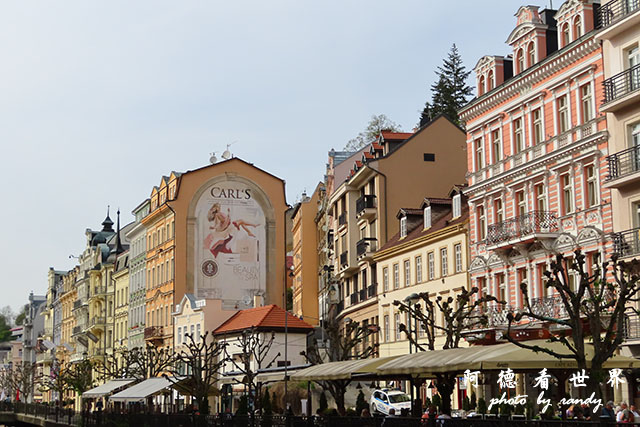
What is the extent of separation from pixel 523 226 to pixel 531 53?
749cm

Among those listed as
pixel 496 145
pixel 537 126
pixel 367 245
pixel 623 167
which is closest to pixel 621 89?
pixel 623 167

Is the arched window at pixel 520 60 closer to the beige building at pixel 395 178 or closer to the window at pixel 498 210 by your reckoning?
the window at pixel 498 210

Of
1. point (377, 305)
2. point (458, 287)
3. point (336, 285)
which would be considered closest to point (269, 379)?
point (458, 287)

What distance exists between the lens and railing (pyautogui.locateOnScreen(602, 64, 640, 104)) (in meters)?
38.5

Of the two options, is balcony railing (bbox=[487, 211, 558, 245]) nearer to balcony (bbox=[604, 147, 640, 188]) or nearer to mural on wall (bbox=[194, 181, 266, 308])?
balcony (bbox=[604, 147, 640, 188])

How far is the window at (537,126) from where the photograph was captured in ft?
148

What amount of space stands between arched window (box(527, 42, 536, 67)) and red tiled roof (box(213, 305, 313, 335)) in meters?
29.3

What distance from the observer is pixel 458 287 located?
52.2 m

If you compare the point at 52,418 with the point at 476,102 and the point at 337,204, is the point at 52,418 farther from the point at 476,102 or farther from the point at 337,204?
the point at 476,102

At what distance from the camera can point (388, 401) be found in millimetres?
47938

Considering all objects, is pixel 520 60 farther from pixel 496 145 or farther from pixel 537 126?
pixel 496 145

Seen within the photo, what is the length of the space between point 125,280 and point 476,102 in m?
64.7

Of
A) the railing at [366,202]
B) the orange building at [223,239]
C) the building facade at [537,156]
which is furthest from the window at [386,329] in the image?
the orange building at [223,239]

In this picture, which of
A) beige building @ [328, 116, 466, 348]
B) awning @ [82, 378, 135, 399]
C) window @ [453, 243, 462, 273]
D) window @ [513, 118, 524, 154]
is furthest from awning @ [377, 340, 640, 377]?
awning @ [82, 378, 135, 399]
